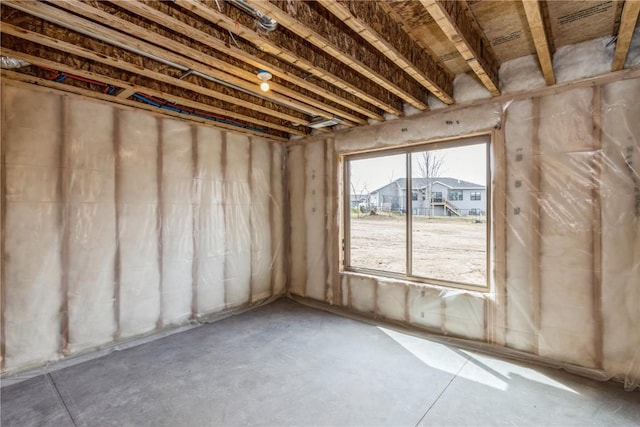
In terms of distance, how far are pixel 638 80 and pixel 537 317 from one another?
2122 millimetres

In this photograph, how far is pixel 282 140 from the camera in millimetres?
4723

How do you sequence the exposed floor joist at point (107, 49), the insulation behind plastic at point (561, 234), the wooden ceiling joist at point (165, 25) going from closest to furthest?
the wooden ceiling joist at point (165, 25)
the exposed floor joist at point (107, 49)
the insulation behind plastic at point (561, 234)

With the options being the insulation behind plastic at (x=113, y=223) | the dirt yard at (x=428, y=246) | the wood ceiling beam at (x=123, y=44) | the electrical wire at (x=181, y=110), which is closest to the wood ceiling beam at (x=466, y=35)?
the dirt yard at (x=428, y=246)

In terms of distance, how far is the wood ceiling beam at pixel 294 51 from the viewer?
171cm

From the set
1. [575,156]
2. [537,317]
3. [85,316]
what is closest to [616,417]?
[537,317]

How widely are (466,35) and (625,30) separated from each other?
93 cm

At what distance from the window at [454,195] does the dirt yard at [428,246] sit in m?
0.24

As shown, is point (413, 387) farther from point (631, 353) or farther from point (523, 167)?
point (523, 167)

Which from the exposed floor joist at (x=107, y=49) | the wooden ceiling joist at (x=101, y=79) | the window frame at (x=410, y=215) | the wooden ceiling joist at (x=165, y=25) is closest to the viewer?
the wooden ceiling joist at (x=165, y=25)

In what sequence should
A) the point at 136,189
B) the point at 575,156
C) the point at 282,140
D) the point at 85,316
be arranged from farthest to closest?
the point at 282,140 → the point at 136,189 → the point at 85,316 → the point at 575,156

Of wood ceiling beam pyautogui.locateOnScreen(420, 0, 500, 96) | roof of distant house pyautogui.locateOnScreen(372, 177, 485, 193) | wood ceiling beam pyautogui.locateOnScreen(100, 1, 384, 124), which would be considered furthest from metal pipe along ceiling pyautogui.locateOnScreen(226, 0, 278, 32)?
roof of distant house pyautogui.locateOnScreen(372, 177, 485, 193)

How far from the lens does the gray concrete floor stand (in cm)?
205

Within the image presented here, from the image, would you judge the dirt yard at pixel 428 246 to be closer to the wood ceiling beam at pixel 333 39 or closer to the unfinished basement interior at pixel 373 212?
the unfinished basement interior at pixel 373 212

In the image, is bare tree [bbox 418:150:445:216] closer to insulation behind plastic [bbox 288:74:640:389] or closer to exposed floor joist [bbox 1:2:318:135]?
insulation behind plastic [bbox 288:74:640:389]
